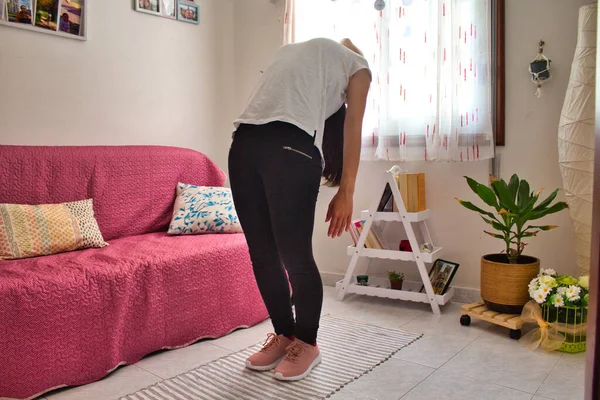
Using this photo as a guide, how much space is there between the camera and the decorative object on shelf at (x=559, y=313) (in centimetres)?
183

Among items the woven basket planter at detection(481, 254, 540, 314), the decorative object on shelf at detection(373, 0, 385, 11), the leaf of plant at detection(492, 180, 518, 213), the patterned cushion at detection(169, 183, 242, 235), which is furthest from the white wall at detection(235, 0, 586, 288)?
the patterned cushion at detection(169, 183, 242, 235)

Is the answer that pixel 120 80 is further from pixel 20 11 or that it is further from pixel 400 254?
pixel 400 254

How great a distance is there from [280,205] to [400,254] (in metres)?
1.14

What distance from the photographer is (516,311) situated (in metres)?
2.05

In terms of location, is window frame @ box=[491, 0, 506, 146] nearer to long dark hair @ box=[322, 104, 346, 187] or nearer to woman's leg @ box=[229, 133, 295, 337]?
long dark hair @ box=[322, 104, 346, 187]

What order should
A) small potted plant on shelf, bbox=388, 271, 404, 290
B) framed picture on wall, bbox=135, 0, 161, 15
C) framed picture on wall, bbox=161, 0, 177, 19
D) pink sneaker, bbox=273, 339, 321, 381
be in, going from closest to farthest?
pink sneaker, bbox=273, 339, 321, 381, small potted plant on shelf, bbox=388, 271, 404, 290, framed picture on wall, bbox=135, 0, 161, 15, framed picture on wall, bbox=161, 0, 177, 19

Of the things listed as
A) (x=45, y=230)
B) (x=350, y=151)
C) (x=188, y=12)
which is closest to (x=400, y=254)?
(x=350, y=151)

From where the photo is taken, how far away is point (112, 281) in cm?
166

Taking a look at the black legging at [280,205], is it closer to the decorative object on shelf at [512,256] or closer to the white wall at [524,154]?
the decorative object on shelf at [512,256]

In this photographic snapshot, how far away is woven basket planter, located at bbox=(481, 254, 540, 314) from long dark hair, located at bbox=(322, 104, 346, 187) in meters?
0.85

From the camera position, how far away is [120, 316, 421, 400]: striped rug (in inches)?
59.2

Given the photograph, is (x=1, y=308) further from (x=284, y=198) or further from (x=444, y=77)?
(x=444, y=77)

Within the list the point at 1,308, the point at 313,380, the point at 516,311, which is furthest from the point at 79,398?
the point at 516,311

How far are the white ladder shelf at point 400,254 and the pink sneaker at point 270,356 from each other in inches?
35.3
